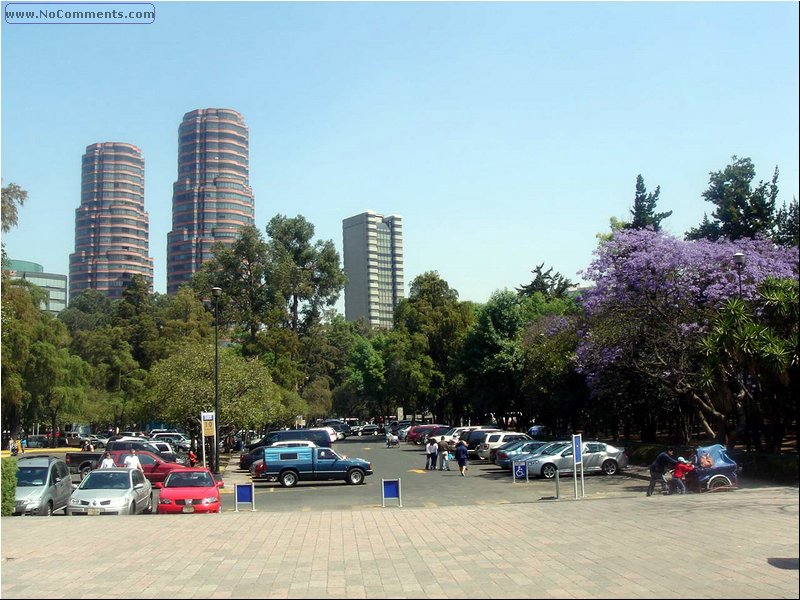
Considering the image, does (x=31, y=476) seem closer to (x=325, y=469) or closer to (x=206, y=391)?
(x=325, y=469)

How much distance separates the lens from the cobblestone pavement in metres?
9.53

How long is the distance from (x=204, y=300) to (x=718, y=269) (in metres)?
57.8

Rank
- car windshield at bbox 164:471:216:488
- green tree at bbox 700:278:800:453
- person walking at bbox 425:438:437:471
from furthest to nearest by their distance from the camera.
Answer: person walking at bbox 425:438:437:471 → car windshield at bbox 164:471:216:488 → green tree at bbox 700:278:800:453

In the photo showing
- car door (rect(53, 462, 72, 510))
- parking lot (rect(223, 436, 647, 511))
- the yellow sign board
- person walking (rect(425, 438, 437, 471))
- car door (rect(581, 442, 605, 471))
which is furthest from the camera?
person walking (rect(425, 438, 437, 471))

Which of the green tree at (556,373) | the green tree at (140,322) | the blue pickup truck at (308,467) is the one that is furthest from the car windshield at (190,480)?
the green tree at (140,322)

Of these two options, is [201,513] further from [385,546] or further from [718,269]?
[718,269]

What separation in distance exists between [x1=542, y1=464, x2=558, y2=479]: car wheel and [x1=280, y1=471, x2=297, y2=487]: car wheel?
9755 mm

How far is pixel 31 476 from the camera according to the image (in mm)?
22844

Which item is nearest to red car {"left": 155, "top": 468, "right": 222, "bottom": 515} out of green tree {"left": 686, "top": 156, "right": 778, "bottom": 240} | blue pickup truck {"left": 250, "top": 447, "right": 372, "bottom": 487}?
blue pickup truck {"left": 250, "top": 447, "right": 372, "bottom": 487}

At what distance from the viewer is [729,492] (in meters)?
16.4

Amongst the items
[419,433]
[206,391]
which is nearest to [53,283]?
[419,433]

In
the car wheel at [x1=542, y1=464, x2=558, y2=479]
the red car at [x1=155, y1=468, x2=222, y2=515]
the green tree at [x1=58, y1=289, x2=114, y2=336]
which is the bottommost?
the car wheel at [x1=542, y1=464, x2=558, y2=479]

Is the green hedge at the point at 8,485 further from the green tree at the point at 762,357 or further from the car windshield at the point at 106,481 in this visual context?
the green tree at the point at 762,357

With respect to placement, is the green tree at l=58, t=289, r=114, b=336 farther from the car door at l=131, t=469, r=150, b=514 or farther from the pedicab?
the pedicab
